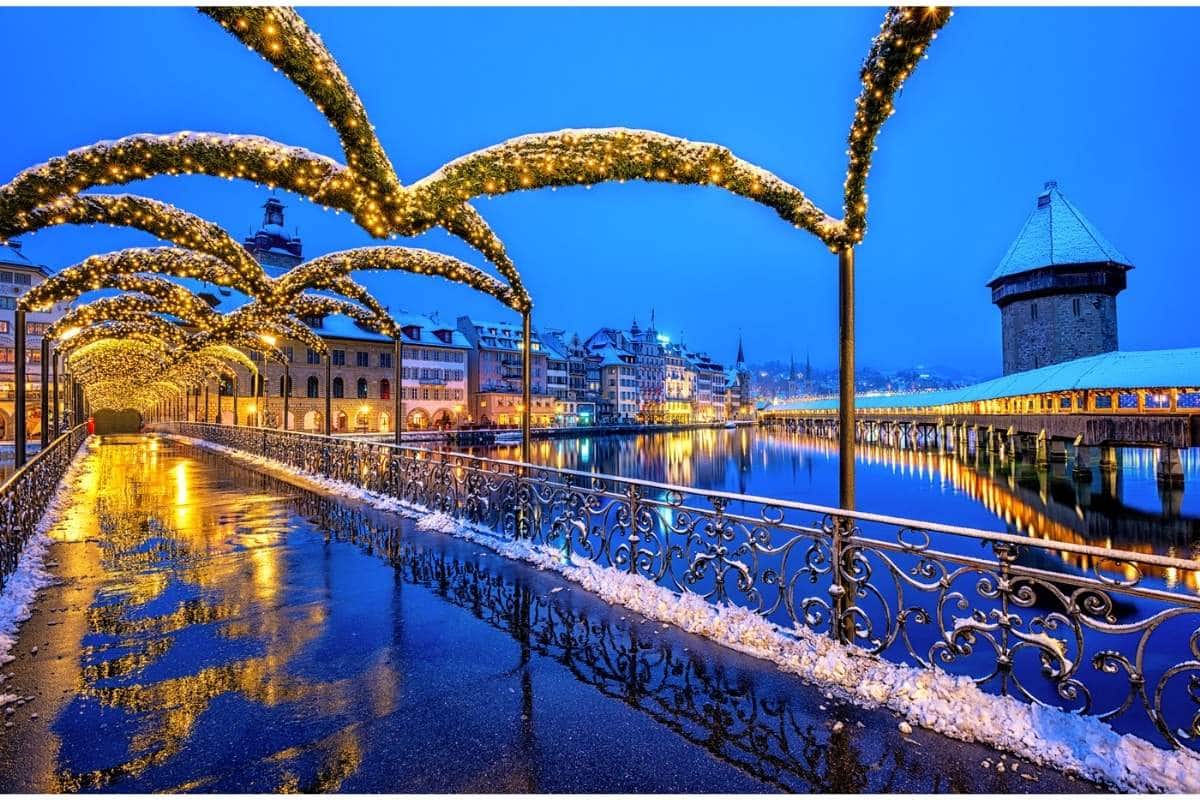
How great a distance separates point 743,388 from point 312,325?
372ft

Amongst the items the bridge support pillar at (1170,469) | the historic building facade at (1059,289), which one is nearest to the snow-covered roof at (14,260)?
the bridge support pillar at (1170,469)

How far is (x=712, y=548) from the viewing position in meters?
5.51

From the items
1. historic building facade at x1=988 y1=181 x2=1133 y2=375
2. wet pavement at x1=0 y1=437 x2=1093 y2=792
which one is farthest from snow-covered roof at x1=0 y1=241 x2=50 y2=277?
historic building facade at x1=988 y1=181 x2=1133 y2=375

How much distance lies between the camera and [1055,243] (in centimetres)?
4753

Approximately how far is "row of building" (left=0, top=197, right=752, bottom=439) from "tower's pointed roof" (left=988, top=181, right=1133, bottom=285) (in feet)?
149

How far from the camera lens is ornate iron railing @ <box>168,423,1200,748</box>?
11.3 ft

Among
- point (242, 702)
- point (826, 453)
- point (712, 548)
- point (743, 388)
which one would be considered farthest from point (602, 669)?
point (743, 388)

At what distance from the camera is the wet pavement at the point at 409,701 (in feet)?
10.0

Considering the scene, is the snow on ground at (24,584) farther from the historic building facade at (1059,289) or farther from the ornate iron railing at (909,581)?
the historic building facade at (1059,289)

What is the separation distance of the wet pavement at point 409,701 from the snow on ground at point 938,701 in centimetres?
15

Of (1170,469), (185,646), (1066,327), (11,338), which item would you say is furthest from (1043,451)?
(11,338)

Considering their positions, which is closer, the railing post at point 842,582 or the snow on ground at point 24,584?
the railing post at point 842,582

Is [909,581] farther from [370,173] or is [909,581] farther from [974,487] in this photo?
[974,487]

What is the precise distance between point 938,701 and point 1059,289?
56211 millimetres
